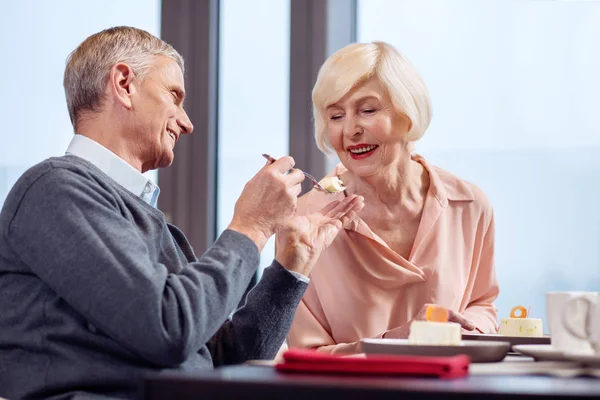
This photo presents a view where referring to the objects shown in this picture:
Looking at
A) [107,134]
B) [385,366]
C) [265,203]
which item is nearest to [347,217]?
[265,203]

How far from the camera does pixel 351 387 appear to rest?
0.78 m

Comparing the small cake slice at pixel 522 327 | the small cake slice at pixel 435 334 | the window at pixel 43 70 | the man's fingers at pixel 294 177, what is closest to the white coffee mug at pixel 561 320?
the small cake slice at pixel 435 334

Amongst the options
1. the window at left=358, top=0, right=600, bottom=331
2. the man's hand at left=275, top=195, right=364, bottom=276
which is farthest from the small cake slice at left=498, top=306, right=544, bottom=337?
the window at left=358, top=0, right=600, bottom=331

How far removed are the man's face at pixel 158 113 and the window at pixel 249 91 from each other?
1.58 metres

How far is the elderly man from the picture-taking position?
1206mm

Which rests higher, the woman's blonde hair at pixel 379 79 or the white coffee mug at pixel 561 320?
the woman's blonde hair at pixel 379 79

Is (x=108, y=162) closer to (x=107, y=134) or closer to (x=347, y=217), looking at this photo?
(x=107, y=134)

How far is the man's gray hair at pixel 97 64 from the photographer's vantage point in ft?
5.25

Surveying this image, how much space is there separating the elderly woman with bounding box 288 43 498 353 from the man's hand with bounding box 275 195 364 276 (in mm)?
238

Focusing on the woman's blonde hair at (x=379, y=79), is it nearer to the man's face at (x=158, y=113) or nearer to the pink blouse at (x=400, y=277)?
the pink blouse at (x=400, y=277)

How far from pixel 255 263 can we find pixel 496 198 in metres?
1.78

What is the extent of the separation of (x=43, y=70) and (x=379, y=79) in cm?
195

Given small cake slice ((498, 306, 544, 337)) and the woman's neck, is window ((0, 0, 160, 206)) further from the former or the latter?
small cake slice ((498, 306, 544, 337))

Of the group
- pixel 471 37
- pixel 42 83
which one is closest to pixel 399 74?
pixel 471 37
